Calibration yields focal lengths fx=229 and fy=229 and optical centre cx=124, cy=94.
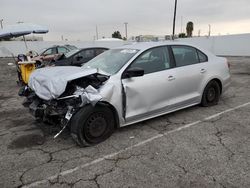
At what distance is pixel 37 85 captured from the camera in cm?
377

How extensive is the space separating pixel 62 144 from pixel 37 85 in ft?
3.45

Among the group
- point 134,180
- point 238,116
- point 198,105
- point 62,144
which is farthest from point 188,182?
point 198,105

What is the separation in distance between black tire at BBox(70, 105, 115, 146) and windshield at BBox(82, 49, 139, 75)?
2.46ft

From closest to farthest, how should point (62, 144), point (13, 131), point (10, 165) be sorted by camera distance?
point (10, 165) < point (62, 144) < point (13, 131)

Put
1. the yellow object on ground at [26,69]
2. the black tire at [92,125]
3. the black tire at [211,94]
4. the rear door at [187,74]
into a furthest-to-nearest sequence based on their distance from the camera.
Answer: the yellow object on ground at [26,69] → the black tire at [211,94] → the rear door at [187,74] → the black tire at [92,125]

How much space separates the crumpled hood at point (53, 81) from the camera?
11.2ft

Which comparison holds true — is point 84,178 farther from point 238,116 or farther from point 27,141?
point 238,116

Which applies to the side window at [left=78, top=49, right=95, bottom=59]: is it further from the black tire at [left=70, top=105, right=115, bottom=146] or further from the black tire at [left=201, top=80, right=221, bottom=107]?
the black tire at [left=70, top=105, right=115, bottom=146]

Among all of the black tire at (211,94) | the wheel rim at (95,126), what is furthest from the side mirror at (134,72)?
the black tire at (211,94)

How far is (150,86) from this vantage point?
4047mm

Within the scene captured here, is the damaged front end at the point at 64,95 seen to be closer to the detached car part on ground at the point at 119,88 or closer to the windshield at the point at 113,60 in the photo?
the detached car part on ground at the point at 119,88

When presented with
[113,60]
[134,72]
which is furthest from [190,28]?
[134,72]

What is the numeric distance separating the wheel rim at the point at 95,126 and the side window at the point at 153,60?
109cm

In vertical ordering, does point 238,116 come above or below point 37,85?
below
